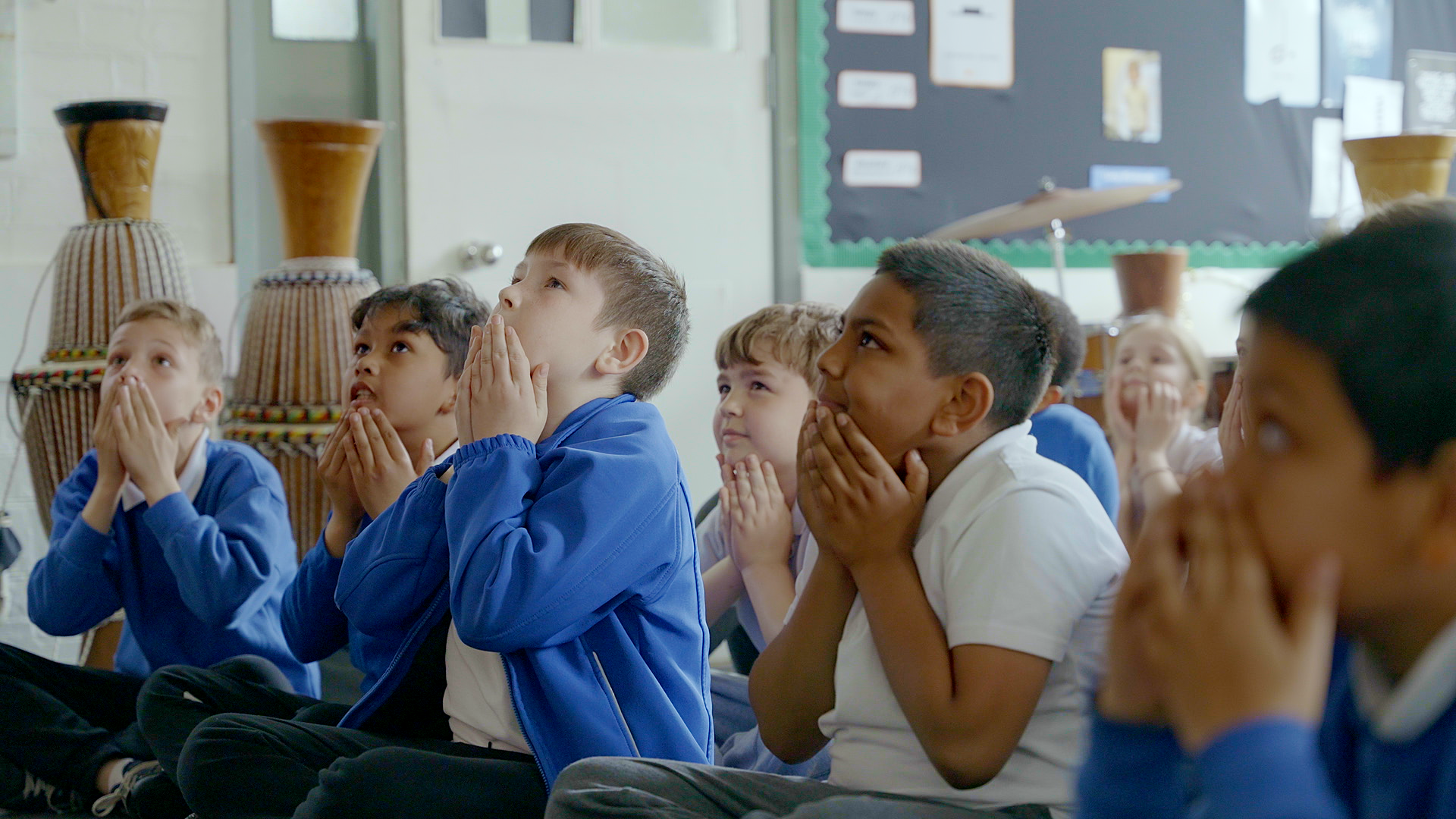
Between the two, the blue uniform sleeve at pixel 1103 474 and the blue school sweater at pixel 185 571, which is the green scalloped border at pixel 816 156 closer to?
the blue uniform sleeve at pixel 1103 474

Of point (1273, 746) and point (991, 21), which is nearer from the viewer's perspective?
point (1273, 746)

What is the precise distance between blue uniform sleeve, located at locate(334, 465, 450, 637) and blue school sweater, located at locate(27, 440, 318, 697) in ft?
1.78

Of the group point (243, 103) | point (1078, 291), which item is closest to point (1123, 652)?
point (243, 103)

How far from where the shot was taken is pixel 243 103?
3107 mm

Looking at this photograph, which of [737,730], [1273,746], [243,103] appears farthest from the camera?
[243,103]

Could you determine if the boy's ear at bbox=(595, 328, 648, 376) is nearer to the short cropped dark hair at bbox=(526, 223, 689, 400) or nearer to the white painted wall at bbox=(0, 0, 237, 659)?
the short cropped dark hair at bbox=(526, 223, 689, 400)

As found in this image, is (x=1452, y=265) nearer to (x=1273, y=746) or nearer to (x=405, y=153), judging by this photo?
(x=1273, y=746)

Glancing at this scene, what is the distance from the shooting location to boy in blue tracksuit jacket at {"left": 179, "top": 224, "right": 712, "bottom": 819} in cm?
123

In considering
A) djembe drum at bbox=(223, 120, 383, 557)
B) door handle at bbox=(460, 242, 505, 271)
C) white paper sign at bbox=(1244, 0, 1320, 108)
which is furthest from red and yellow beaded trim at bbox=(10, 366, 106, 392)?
white paper sign at bbox=(1244, 0, 1320, 108)

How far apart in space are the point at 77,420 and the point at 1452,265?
2.46 metres

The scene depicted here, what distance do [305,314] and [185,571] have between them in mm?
836

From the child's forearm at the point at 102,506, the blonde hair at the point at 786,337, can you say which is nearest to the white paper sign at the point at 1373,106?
the blonde hair at the point at 786,337

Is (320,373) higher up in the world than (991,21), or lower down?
lower down

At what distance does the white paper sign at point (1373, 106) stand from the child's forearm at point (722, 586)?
3.06 m
